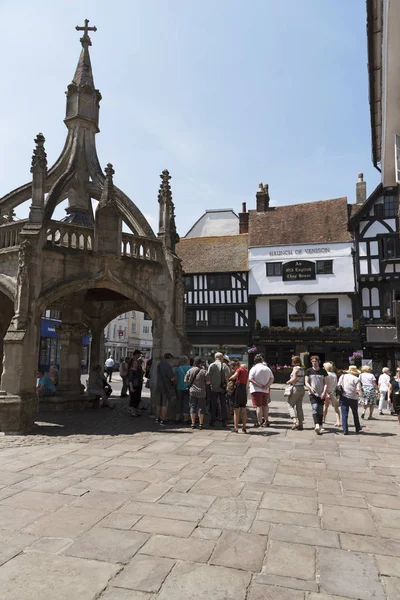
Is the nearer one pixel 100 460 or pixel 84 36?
pixel 100 460

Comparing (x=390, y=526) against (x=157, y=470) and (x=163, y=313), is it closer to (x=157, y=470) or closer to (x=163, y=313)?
(x=157, y=470)

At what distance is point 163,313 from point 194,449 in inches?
170

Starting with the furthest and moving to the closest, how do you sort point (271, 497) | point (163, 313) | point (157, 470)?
point (163, 313), point (157, 470), point (271, 497)

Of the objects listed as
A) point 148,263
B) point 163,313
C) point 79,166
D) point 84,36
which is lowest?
point 163,313

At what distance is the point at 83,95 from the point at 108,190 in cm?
393

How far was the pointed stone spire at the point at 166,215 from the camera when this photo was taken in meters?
11.2

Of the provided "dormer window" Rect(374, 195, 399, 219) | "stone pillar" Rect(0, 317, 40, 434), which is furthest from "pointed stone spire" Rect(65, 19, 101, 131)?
"dormer window" Rect(374, 195, 399, 219)

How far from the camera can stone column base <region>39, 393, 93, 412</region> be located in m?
12.0

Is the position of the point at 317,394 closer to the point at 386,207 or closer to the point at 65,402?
the point at 65,402

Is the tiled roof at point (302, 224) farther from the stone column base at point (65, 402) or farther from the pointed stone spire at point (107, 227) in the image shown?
the pointed stone spire at point (107, 227)

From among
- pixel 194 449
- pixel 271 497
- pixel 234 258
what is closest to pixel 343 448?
pixel 194 449

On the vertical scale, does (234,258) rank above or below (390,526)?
above

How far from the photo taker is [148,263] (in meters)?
10.7

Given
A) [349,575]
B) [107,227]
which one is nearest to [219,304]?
[107,227]
